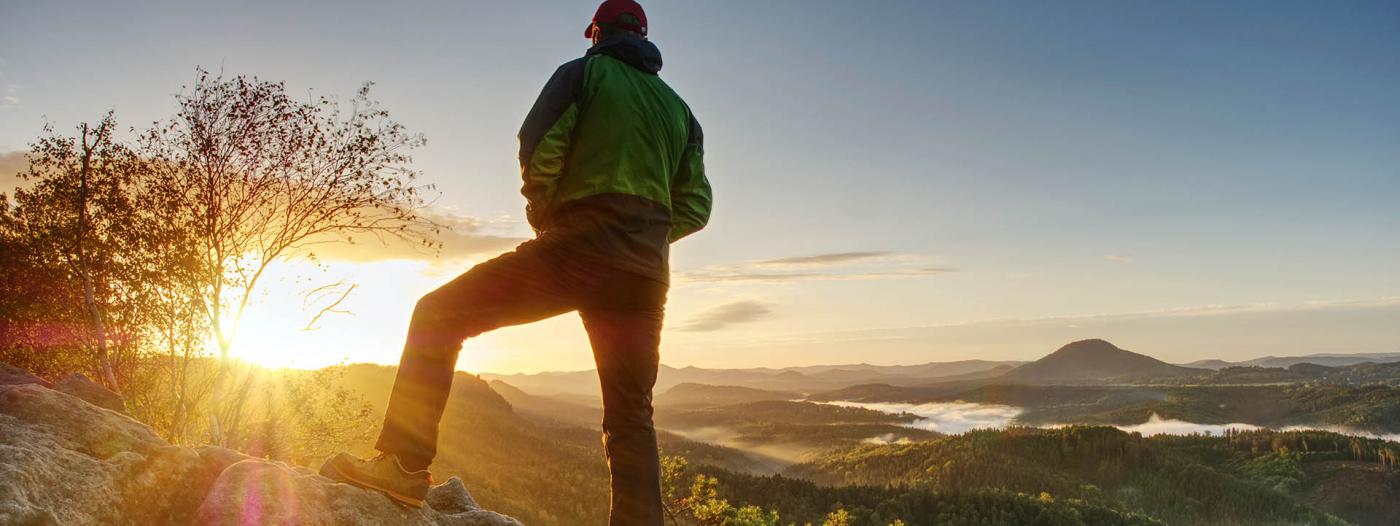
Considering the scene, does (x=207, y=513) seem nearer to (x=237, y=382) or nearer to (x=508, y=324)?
(x=508, y=324)

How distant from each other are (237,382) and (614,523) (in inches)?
731

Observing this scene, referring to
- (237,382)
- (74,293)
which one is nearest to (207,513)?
(237,382)

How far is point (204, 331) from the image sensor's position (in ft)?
61.4

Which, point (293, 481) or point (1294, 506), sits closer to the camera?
point (293, 481)

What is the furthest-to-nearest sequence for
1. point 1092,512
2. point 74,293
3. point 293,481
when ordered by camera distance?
point 1092,512, point 74,293, point 293,481

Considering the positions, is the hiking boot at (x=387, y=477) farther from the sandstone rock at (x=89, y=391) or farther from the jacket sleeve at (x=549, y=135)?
the sandstone rock at (x=89, y=391)

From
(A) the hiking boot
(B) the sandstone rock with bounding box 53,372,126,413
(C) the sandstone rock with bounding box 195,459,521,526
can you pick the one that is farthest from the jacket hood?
(B) the sandstone rock with bounding box 53,372,126,413

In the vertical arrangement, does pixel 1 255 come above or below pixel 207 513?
above

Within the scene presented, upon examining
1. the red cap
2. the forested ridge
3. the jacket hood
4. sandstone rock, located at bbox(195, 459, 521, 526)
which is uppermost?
the red cap

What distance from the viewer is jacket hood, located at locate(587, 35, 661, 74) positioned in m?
4.23

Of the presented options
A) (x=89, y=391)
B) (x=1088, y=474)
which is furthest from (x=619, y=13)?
(x=1088, y=474)

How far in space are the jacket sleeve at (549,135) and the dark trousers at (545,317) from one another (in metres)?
0.33

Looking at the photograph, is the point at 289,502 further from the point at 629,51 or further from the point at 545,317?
the point at 629,51

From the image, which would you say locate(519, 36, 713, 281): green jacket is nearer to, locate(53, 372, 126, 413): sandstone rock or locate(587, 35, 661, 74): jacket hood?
locate(587, 35, 661, 74): jacket hood
